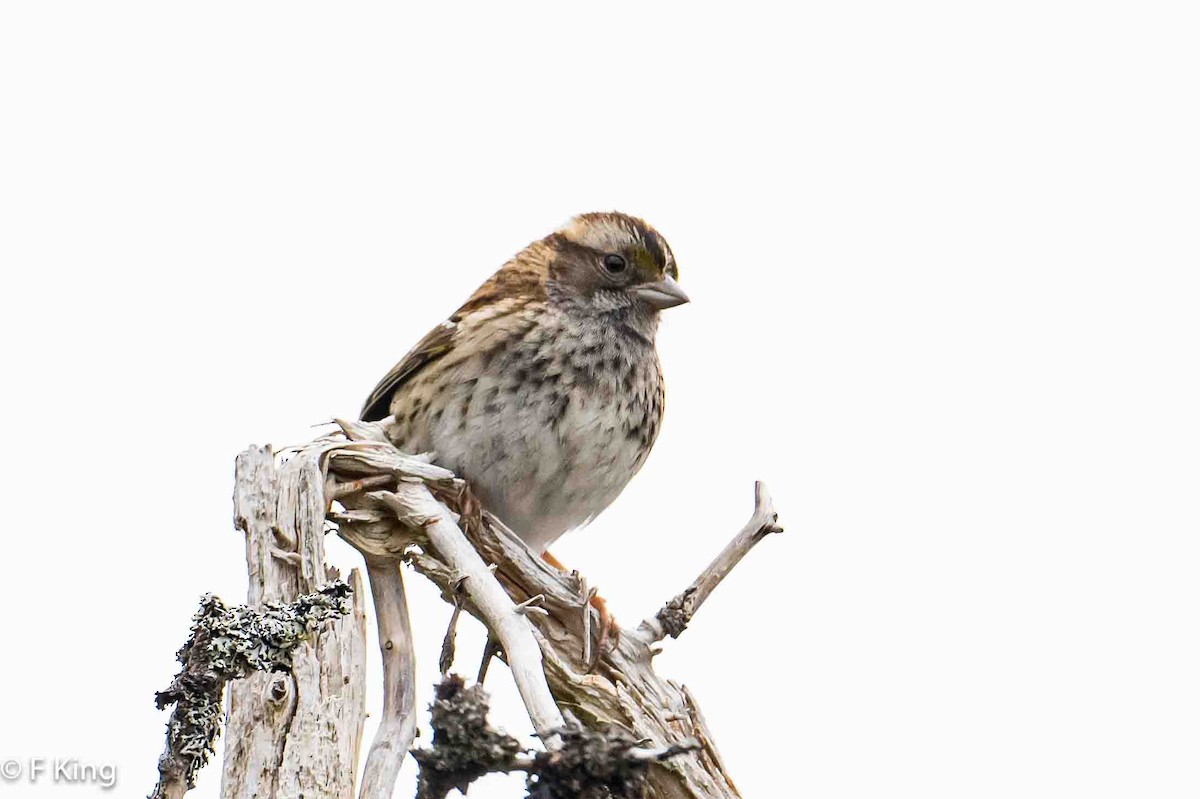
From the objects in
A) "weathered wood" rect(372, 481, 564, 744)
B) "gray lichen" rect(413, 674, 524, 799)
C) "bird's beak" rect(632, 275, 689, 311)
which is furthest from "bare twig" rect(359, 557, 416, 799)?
"bird's beak" rect(632, 275, 689, 311)

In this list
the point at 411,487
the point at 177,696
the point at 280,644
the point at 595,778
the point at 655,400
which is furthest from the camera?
the point at 655,400

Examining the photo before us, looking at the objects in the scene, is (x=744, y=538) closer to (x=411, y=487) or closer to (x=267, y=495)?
(x=411, y=487)

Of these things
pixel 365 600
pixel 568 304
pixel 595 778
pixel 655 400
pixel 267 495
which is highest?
pixel 568 304

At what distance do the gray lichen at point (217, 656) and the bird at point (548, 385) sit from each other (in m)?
1.51

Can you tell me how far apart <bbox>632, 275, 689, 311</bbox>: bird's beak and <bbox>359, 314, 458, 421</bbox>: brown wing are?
2.37 ft

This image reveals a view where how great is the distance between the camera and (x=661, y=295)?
5523 mm

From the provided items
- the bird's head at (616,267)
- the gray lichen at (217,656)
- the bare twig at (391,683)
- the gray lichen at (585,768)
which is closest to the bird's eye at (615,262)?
the bird's head at (616,267)

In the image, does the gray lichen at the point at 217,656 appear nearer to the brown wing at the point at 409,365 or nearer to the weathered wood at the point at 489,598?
the weathered wood at the point at 489,598

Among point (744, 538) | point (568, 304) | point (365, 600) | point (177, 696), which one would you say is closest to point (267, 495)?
point (365, 600)

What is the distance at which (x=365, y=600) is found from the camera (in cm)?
379

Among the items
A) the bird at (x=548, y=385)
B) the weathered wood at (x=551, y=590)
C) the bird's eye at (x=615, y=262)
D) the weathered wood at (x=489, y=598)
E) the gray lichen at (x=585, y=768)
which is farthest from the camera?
the bird's eye at (x=615, y=262)

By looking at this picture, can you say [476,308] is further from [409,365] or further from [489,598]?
[489,598]

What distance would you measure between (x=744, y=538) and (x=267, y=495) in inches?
54.6

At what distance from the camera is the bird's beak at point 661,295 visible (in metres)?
5.52
